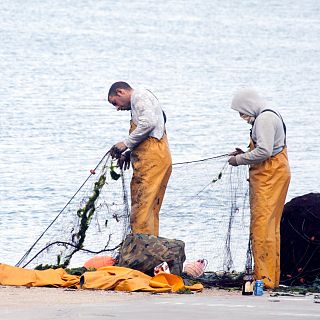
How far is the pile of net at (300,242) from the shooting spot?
13.8 metres

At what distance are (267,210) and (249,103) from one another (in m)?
0.92

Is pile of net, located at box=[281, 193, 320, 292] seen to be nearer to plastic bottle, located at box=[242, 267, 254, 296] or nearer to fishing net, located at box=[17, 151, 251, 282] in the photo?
fishing net, located at box=[17, 151, 251, 282]

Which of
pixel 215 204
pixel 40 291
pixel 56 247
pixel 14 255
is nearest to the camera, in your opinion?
pixel 40 291

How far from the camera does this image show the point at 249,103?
1322 cm

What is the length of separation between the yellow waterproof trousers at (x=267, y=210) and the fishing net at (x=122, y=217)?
64cm

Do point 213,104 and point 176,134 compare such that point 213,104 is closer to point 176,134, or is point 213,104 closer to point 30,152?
point 176,134

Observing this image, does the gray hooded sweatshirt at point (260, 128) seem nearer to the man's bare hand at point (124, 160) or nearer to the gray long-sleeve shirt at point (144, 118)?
the gray long-sleeve shirt at point (144, 118)

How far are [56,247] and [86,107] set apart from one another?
25457 mm

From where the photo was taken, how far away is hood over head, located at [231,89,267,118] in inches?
520

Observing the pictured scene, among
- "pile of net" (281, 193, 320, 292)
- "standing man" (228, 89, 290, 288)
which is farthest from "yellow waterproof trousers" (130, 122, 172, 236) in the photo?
"pile of net" (281, 193, 320, 292)

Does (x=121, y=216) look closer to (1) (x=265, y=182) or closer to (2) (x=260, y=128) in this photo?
(1) (x=265, y=182)

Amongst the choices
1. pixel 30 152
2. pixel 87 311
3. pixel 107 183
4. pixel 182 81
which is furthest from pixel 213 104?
pixel 87 311

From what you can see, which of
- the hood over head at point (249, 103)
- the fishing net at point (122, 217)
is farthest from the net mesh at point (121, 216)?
the hood over head at point (249, 103)

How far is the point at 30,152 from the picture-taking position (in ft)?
98.2
